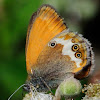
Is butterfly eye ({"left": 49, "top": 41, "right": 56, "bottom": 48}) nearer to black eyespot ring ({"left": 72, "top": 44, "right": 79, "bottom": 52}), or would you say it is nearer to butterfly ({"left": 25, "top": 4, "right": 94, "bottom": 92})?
butterfly ({"left": 25, "top": 4, "right": 94, "bottom": 92})

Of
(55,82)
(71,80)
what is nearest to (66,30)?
(55,82)

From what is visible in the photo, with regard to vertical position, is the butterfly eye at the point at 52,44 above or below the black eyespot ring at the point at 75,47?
above

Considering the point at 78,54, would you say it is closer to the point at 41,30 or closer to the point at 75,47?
the point at 75,47

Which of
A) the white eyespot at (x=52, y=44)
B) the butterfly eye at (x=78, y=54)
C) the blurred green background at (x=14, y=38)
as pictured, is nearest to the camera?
the butterfly eye at (x=78, y=54)

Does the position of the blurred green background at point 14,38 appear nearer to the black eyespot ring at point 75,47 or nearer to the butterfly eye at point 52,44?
the butterfly eye at point 52,44

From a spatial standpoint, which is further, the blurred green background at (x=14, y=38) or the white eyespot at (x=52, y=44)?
the blurred green background at (x=14, y=38)

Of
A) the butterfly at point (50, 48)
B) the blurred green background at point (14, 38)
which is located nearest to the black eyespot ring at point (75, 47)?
the butterfly at point (50, 48)

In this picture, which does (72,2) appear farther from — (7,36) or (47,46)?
(47,46)

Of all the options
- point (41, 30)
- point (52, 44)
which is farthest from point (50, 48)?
point (41, 30)
